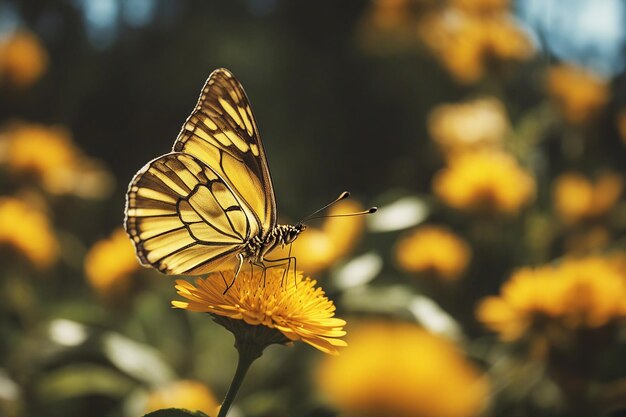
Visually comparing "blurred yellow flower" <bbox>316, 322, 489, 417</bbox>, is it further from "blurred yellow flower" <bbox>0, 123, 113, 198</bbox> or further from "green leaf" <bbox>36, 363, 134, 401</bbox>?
"blurred yellow flower" <bbox>0, 123, 113, 198</bbox>

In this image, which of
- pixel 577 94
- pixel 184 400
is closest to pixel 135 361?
pixel 184 400

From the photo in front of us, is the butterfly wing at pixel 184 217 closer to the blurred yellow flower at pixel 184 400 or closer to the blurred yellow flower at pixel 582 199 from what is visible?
the blurred yellow flower at pixel 184 400

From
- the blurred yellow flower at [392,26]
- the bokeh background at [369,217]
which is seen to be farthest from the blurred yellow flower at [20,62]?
the blurred yellow flower at [392,26]

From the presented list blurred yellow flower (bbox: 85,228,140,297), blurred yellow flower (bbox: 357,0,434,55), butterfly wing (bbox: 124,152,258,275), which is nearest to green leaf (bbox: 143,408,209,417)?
butterfly wing (bbox: 124,152,258,275)

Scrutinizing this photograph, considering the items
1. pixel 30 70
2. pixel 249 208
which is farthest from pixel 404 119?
pixel 249 208

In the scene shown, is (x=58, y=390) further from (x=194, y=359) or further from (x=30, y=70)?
(x=30, y=70)

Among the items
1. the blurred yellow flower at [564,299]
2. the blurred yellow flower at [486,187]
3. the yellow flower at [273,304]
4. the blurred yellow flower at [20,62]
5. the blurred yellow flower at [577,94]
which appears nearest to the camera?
the yellow flower at [273,304]
